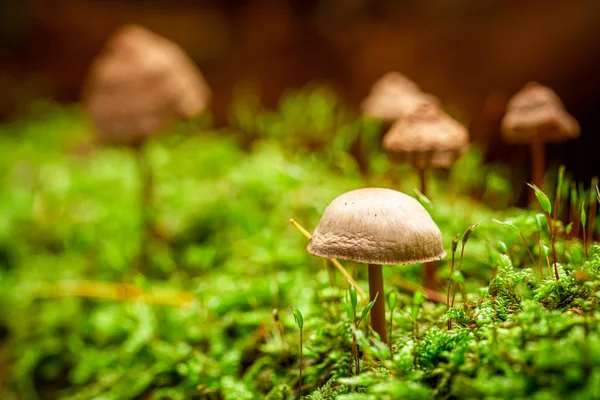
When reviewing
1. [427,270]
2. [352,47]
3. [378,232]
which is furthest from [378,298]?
[352,47]

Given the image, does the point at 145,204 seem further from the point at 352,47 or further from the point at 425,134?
the point at 352,47

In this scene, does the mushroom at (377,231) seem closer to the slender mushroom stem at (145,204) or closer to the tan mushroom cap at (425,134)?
the tan mushroom cap at (425,134)

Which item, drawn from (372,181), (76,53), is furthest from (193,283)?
(76,53)

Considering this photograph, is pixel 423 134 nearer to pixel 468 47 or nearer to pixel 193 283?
pixel 193 283

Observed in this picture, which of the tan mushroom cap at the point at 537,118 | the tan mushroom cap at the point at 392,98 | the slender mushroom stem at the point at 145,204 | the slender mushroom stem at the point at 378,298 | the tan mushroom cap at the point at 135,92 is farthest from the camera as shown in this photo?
the slender mushroom stem at the point at 145,204

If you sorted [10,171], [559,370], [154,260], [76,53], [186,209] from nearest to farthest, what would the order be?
[559,370] < [154,260] < [186,209] < [10,171] < [76,53]

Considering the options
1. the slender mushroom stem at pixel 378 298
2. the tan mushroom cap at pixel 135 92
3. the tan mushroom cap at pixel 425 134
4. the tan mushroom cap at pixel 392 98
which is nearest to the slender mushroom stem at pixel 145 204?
the tan mushroom cap at pixel 135 92
